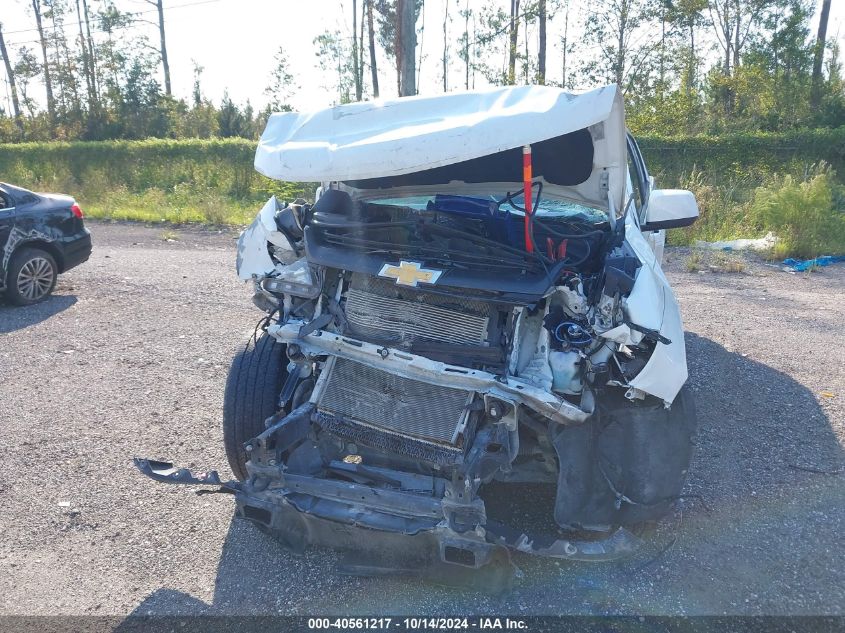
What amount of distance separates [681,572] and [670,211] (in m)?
2.19

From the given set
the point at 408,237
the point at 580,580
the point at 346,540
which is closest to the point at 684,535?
the point at 580,580

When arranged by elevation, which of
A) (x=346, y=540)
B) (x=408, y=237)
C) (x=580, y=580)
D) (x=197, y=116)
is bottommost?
(x=580, y=580)

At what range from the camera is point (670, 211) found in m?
4.27

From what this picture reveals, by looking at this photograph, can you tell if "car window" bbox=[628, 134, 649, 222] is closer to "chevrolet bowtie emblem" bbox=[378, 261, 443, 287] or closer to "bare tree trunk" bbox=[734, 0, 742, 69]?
"chevrolet bowtie emblem" bbox=[378, 261, 443, 287]

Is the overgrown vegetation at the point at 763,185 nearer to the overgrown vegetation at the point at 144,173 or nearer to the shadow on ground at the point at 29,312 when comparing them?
the shadow on ground at the point at 29,312

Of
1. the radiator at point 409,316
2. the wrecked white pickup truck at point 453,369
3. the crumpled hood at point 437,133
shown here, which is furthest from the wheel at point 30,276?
the radiator at point 409,316

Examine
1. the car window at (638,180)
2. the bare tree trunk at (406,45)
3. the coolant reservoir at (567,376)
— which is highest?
the bare tree trunk at (406,45)

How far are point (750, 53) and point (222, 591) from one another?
3300 centimetres

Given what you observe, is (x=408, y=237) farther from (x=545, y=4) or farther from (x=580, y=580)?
(x=545, y=4)

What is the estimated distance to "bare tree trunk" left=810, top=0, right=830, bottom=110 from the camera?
2553 cm

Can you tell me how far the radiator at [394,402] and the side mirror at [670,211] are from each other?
2044 millimetres

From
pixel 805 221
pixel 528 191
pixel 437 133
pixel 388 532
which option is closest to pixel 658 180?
pixel 805 221

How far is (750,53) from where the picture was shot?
29641 mm

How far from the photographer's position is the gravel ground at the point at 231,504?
2.87 meters
